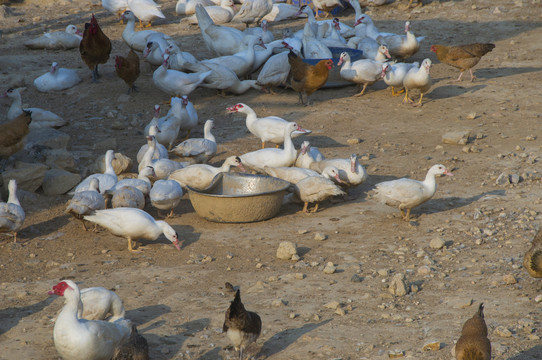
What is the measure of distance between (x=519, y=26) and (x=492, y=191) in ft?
29.7

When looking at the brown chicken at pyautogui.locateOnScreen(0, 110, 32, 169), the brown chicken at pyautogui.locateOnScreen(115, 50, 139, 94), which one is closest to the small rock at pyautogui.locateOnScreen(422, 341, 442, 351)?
the brown chicken at pyautogui.locateOnScreen(0, 110, 32, 169)

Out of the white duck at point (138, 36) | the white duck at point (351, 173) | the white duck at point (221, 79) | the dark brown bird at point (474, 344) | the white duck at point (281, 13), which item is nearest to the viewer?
the dark brown bird at point (474, 344)

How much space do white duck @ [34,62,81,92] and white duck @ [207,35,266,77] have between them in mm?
2646

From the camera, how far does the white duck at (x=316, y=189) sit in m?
7.31

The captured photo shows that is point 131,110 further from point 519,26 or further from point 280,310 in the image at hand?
point 519,26

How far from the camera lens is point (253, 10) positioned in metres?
15.4

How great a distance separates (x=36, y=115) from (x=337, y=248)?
230 inches

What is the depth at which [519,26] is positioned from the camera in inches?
605

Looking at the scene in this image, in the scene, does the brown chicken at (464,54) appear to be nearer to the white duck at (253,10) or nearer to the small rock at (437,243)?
the white duck at (253,10)

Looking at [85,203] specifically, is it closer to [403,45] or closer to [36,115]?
[36,115]

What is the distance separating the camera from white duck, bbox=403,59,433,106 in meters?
10.9

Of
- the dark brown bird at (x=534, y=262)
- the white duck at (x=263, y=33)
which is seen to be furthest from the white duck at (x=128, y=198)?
the white duck at (x=263, y=33)

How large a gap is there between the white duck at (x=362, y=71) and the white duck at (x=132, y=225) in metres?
6.22

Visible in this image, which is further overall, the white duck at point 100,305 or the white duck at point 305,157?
the white duck at point 305,157
